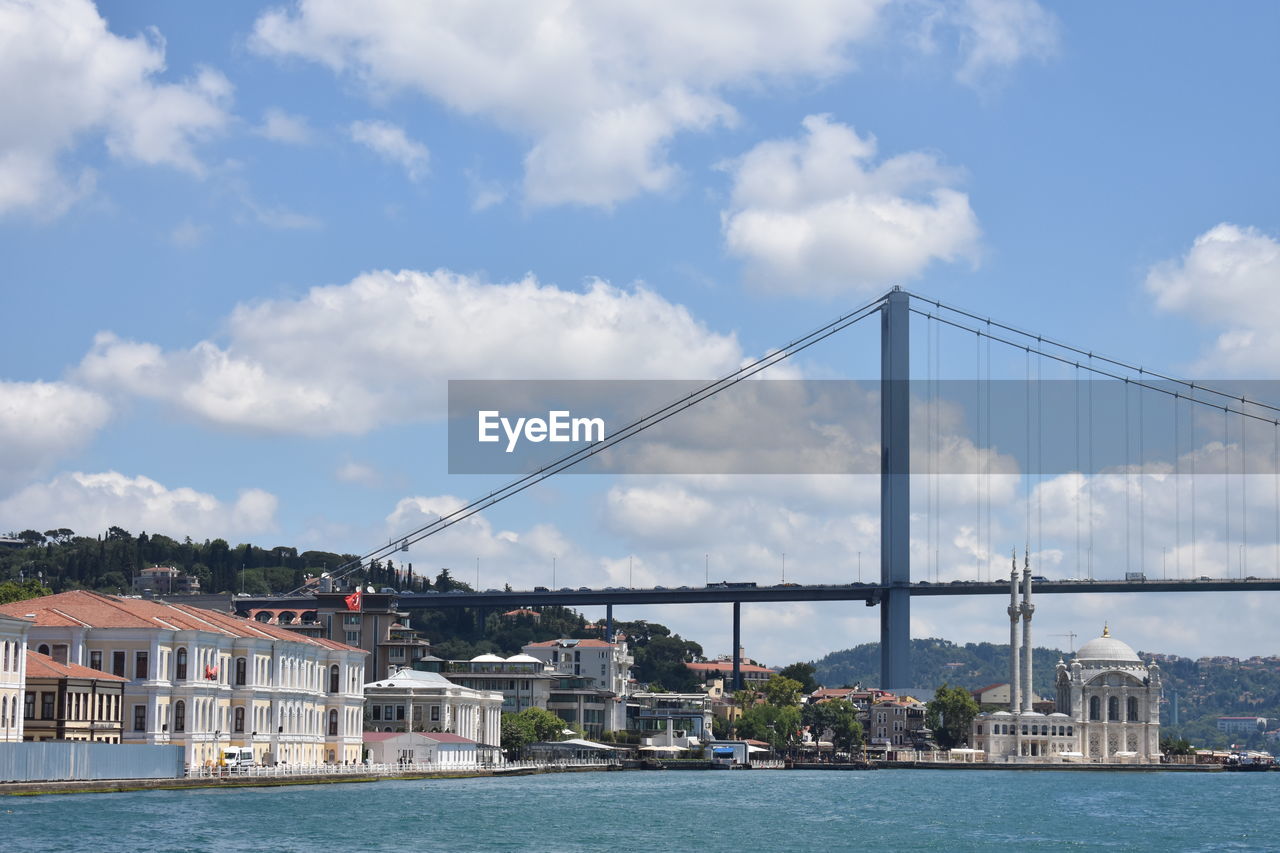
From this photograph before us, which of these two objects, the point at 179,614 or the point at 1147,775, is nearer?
the point at 179,614

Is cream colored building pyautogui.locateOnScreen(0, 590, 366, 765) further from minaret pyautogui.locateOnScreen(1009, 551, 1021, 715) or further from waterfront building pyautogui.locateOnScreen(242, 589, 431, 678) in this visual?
minaret pyautogui.locateOnScreen(1009, 551, 1021, 715)

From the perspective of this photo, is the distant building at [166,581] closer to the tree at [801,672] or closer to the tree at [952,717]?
the tree at [801,672]

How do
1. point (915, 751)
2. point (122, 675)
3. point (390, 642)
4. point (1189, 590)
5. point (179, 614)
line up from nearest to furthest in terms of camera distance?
point (122, 675), point (179, 614), point (390, 642), point (1189, 590), point (915, 751)

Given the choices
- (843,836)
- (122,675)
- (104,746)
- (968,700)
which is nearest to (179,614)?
(122,675)

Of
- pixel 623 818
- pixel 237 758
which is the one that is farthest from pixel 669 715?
pixel 623 818

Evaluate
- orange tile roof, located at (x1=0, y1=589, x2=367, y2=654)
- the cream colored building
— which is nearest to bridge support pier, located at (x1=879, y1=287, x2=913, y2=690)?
the cream colored building

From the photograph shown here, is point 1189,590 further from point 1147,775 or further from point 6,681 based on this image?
point 6,681

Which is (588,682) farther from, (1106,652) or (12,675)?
(12,675)
